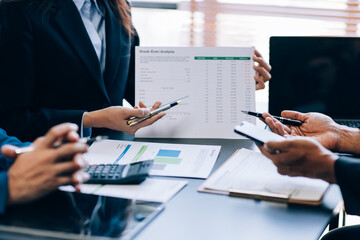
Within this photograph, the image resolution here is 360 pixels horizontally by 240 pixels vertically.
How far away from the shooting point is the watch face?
28.3 inches

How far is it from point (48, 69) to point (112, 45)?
279 millimetres

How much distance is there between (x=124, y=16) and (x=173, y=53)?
360 millimetres

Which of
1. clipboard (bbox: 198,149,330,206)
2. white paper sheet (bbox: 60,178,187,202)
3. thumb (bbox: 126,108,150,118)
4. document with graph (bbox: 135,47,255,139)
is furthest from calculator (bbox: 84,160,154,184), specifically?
document with graph (bbox: 135,47,255,139)

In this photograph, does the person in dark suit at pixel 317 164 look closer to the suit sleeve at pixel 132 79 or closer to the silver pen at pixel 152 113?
the silver pen at pixel 152 113

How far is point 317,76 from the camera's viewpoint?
1.62m

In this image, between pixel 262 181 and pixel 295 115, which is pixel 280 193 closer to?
pixel 262 181

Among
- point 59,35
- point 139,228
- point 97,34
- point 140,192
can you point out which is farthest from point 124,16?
point 139,228

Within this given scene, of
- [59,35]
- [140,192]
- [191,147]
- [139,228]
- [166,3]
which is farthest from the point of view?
[166,3]

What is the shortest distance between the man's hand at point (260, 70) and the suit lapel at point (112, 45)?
1.78ft

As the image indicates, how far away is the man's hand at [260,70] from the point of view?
1432 mm

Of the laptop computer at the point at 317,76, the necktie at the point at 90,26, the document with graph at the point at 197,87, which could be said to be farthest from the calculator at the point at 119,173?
the laptop computer at the point at 317,76

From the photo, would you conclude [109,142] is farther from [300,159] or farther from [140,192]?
[300,159]

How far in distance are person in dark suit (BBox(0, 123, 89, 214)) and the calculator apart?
153 millimetres

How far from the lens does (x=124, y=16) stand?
1.67 m
